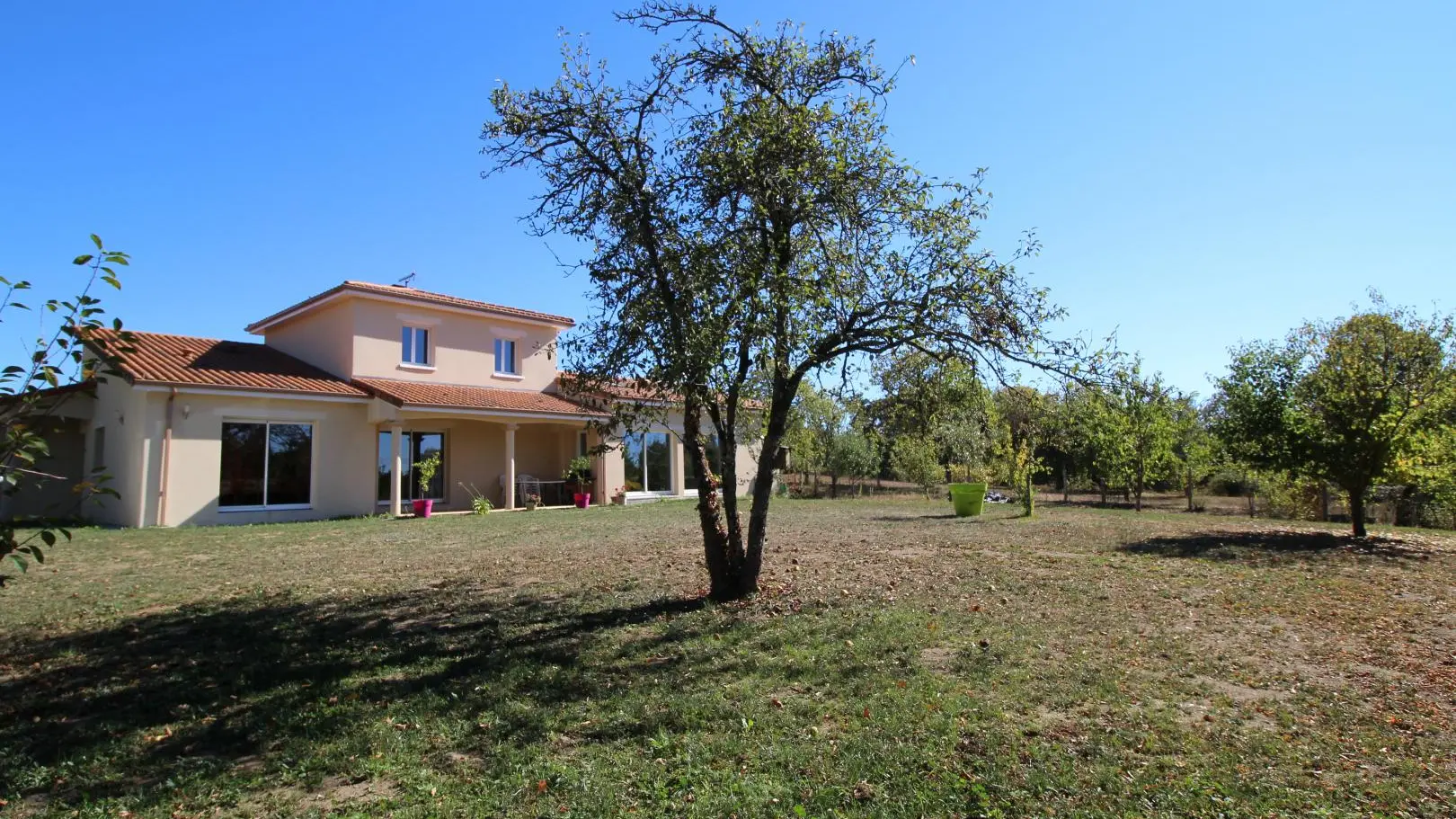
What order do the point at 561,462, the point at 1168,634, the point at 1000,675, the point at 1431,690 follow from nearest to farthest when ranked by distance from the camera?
the point at 1431,690, the point at 1000,675, the point at 1168,634, the point at 561,462

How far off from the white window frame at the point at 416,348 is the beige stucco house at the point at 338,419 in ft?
0.14

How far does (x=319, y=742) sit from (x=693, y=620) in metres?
3.63

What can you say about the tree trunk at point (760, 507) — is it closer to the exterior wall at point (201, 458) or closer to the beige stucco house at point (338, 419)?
the beige stucco house at point (338, 419)

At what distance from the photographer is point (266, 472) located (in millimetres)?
18328

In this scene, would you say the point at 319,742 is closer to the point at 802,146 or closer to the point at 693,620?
the point at 693,620

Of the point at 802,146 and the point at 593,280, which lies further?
the point at 593,280

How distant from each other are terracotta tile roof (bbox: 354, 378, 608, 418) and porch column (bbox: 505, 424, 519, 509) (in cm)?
73

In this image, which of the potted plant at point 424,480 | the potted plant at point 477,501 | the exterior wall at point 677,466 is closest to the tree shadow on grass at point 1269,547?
the exterior wall at point 677,466

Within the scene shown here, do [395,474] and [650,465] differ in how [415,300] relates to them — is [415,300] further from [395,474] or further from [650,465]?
[650,465]

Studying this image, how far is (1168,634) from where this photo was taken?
6.86 m

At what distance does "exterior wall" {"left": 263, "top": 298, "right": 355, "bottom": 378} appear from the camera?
20531mm

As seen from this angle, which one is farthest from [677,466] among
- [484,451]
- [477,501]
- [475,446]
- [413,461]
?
[413,461]

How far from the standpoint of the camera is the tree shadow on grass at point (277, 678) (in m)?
4.66

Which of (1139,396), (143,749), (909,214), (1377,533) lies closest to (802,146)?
(909,214)
